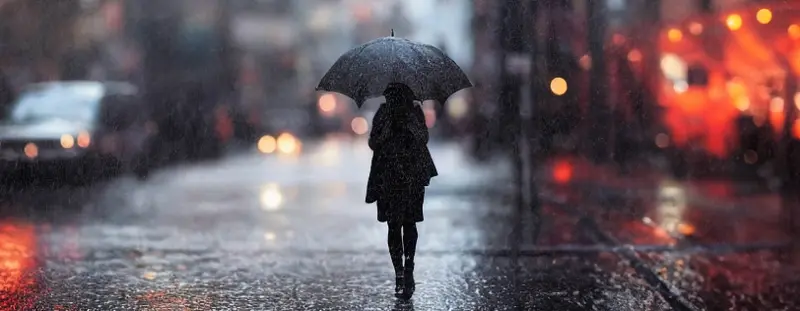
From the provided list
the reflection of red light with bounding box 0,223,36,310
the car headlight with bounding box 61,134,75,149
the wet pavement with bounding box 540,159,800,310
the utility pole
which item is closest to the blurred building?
the car headlight with bounding box 61,134,75,149

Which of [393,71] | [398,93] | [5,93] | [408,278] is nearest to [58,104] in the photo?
[5,93]

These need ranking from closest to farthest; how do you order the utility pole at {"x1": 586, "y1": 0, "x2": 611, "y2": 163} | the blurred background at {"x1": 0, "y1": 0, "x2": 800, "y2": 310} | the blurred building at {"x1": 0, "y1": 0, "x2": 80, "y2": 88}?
the blurred background at {"x1": 0, "y1": 0, "x2": 800, "y2": 310} → the utility pole at {"x1": 586, "y1": 0, "x2": 611, "y2": 163} → the blurred building at {"x1": 0, "y1": 0, "x2": 80, "y2": 88}

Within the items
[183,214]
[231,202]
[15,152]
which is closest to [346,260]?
[183,214]

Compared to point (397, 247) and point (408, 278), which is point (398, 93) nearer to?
point (397, 247)

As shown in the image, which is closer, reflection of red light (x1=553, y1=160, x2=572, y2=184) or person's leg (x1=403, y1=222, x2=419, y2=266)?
person's leg (x1=403, y1=222, x2=419, y2=266)

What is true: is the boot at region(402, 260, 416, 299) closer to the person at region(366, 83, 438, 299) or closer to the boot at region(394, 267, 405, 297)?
the boot at region(394, 267, 405, 297)

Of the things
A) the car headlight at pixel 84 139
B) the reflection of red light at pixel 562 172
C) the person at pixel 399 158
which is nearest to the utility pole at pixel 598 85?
the reflection of red light at pixel 562 172

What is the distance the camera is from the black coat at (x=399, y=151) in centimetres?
791

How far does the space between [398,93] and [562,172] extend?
54.0 ft

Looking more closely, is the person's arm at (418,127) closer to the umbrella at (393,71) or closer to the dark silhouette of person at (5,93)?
the umbrella at (393,71)

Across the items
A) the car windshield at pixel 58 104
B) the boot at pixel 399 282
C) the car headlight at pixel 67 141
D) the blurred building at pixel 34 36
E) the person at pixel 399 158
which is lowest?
the boot at pixel 399 282

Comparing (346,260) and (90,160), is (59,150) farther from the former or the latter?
(346,260)

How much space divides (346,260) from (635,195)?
8.21 m

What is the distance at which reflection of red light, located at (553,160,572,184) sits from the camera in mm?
21511
